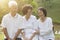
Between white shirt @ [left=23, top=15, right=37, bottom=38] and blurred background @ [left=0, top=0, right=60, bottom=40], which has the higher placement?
blurred background @ [left=0, top=0, right=60, bottom=40]

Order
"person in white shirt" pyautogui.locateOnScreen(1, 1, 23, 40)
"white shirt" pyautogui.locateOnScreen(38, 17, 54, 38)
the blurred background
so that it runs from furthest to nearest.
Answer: the blurred background → "white shirt" pyautogui.locateOnScreen(38, 17, 54, 38) → "person in white shirt" pyautogui.locateOnScreen(1, 1, 23, 40)

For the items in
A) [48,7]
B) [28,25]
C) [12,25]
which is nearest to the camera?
[12,25]

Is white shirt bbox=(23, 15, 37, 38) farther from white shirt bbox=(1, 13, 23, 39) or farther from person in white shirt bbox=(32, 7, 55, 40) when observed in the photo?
white shirt bbox=(1, 13, 23, 39)

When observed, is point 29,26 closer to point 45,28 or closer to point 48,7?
point 45,28

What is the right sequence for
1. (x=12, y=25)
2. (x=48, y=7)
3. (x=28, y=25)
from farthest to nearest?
(x=48, y=7) → (x=28, y=25) → (x=12, y=25)

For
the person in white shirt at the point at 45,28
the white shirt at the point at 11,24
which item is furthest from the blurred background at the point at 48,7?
the white shirt at the point at 11,24

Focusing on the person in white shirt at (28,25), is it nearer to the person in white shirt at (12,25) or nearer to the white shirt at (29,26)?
the white shirt at (29,26)

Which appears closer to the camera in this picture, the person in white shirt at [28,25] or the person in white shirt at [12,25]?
the person in white shirt at [12,25]

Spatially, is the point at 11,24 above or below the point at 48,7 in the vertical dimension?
below

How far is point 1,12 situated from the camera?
7.82m

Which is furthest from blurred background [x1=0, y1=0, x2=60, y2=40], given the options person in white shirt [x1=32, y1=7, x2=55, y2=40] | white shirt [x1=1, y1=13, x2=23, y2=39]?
white shirt [x1=1, y1=13, x2=23, y2=39]

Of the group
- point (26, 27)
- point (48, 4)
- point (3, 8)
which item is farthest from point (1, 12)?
point (26, 27)

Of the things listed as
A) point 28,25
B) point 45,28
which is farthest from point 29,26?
point 45,28

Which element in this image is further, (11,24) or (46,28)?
(46,28)
